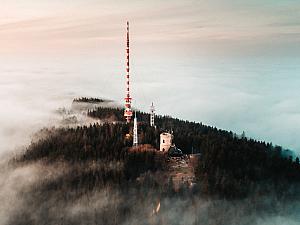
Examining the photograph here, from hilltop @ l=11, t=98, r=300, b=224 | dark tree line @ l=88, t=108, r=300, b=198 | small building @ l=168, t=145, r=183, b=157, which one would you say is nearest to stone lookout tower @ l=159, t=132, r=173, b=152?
small building @ l=168, t=145, r=183, b=157

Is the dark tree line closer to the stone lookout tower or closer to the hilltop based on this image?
the hilltop

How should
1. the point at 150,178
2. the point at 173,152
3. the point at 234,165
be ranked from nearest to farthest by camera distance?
1. the point at 150,178
2. the point at 173,152
3. the point at 234,165

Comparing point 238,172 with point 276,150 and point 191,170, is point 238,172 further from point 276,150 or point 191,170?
point 276,150

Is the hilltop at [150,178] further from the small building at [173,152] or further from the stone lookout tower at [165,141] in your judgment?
the stone lookout tower at [165,141]

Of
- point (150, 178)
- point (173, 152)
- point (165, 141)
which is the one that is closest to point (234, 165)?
point (173, 152)

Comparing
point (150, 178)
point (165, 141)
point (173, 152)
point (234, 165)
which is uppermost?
point (165, 141)

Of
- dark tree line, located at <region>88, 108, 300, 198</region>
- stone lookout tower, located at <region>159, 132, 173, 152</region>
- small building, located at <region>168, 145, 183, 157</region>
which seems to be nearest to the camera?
dark tree line, located at <region>88, 108, 300, 198</region>

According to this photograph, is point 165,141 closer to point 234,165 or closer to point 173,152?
point 173,152

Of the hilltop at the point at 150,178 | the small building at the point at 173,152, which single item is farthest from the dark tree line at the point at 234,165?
the small building at the point at 173,152

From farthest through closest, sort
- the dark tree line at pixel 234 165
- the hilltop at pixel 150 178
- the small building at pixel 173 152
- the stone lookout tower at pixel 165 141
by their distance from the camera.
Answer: the small building at pixel 173 152 → the stone lookout tower at pixel 165 141 → the dark tree line at pixel 234 165 → the hilltop at pixel 150 178
